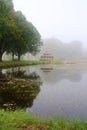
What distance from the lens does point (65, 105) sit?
58.3 ft

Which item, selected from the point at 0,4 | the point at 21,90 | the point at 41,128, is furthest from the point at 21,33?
the point at 41,128

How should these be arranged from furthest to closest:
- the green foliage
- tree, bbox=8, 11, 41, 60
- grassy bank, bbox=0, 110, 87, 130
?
tree, bbox=8, 11, 41, 60 → the green foliage → grassy bank, bbox=0, 110, 87, 130

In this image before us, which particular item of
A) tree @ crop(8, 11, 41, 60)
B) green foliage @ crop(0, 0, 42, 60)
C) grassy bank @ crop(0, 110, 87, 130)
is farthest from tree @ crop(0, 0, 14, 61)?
grassy bank @ crop(0, 110, 87, 130)

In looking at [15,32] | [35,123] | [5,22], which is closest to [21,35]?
[15,32]

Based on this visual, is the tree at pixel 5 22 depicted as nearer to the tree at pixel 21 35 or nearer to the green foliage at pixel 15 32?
the green foliage at pixel 15 32

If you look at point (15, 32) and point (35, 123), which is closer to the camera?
point (35, 123)

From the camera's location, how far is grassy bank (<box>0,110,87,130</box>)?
1156cm

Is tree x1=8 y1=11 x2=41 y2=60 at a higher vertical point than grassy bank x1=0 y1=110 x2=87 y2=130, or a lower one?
higher

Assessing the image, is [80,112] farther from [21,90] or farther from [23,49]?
[23,49]

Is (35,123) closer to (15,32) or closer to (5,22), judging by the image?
(5,22)

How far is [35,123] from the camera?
1245cm

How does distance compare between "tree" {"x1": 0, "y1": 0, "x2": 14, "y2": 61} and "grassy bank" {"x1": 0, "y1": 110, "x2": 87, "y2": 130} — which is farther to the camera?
"tree" {"x1": 0, "y1": 0, "x2": 14, "y2": 61}

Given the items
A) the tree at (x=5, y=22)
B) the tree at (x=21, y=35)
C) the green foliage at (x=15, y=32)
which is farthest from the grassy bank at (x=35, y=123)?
the tree at (x=21, y=35)

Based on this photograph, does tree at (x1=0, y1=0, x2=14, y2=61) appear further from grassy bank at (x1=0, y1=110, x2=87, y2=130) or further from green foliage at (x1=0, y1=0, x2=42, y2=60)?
grassy bank at (x1=0, y1=110, x2=87, y2=130)
